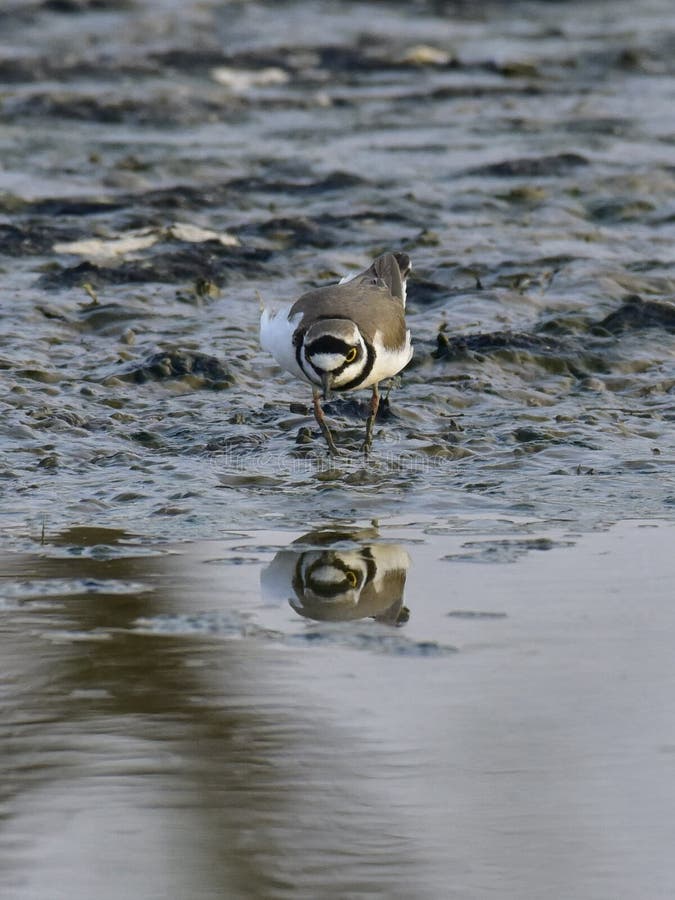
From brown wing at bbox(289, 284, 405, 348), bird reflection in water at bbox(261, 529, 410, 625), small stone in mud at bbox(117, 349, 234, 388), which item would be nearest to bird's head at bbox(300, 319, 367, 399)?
brown wing at bbox(289, 284, 405, 348)

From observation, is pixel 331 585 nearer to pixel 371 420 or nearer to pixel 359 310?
pixel 371 420

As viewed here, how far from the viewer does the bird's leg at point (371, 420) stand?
26.2ft

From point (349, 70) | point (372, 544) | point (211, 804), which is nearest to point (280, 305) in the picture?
point (372, 544)

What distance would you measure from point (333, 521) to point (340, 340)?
1356 millimetres

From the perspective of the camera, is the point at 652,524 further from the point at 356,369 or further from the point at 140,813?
the point at 140,813

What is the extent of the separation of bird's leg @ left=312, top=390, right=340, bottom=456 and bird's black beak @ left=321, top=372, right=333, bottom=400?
18 cm

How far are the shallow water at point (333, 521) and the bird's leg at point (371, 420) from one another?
86 millimetres

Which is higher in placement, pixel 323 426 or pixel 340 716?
pixel 323 426

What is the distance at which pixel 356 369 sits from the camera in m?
7.99

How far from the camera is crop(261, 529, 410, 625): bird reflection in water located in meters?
5.64

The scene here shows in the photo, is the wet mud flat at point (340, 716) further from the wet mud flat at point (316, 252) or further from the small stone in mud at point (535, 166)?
the small stone in mud at point (535, 166)

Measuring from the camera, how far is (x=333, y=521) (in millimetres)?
6824

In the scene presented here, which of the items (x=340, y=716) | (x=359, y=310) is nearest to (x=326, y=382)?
(x=359, y=310)

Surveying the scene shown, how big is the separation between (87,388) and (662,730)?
199 inches
